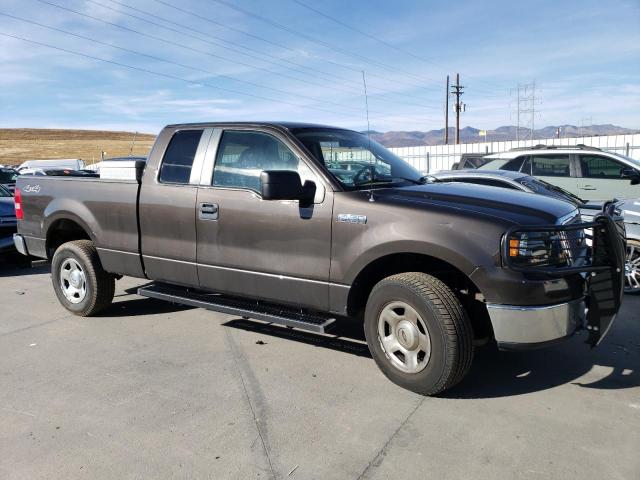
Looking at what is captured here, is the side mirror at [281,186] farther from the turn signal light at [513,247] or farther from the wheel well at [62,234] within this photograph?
the wheel well at [62,234]

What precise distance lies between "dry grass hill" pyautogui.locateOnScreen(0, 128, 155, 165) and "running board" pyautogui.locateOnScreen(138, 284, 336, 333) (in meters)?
50.7

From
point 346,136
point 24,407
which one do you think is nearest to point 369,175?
point 346,136

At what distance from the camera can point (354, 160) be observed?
15.1 feet

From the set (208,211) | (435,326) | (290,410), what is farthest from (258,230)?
(435,326)

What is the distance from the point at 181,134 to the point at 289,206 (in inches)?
61.7

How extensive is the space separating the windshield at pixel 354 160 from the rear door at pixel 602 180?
6.44 metres

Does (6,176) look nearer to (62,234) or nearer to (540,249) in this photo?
(62,234)

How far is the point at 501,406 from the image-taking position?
3.64 metres

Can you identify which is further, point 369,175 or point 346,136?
point 346,136

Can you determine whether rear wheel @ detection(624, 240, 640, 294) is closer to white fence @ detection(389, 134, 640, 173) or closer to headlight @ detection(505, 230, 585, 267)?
headlight @ detection(505, 230, 585, 267)

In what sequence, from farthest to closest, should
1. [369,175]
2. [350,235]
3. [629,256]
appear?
[629,256], [369,175], [350,235]

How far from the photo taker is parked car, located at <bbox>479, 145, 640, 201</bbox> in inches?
385

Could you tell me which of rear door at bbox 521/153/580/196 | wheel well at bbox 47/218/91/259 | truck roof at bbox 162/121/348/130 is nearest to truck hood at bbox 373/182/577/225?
truck roof at bbox 162/121/348/130

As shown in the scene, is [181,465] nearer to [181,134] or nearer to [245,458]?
[245,458]
